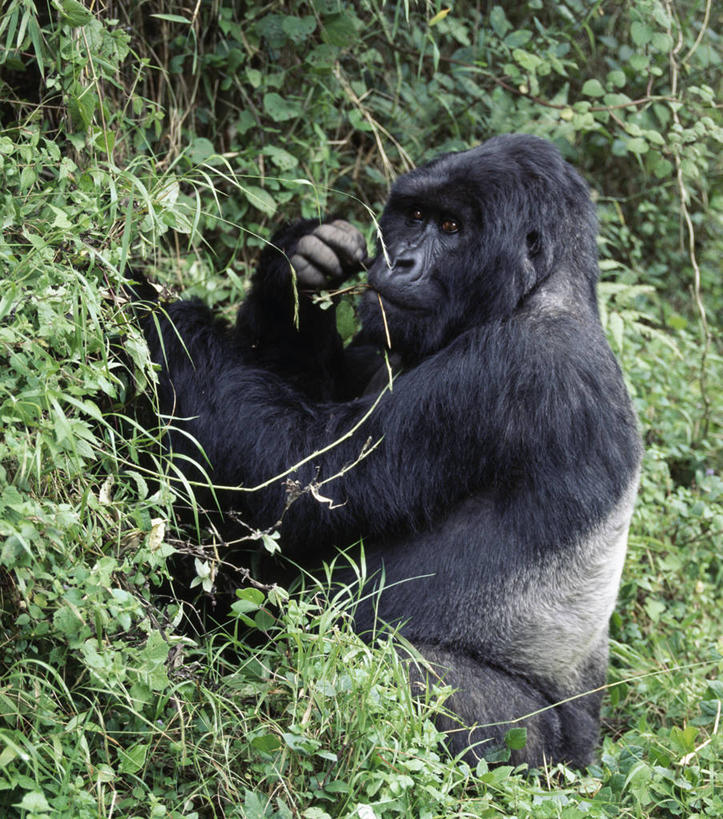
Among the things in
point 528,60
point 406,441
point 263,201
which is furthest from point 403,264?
point 528,60

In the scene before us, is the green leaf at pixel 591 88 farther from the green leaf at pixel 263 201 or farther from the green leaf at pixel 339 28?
the green leaf at pixel 263 201

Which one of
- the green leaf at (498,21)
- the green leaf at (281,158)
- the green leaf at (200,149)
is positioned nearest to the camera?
the green leaf at (200,149)

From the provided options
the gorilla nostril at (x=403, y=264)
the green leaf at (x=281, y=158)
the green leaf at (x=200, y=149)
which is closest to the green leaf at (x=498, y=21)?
the green leaf at (x=281, y=158)

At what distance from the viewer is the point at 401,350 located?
3.45 metres

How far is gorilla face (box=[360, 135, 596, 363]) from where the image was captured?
10.8 feet

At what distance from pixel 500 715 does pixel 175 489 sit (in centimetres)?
120

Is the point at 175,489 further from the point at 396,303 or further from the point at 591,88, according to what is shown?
the point at 591,88

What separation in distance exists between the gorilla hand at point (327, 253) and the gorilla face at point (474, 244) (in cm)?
11

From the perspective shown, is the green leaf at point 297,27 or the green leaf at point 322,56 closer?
the green leaf at point 297,27

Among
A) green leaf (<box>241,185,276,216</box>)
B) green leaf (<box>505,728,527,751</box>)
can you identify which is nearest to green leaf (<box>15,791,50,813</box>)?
green leaf (<box>505,728,527,751</box>)

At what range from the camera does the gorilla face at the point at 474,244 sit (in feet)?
10.8

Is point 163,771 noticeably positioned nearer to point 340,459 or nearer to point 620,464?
point 340,459

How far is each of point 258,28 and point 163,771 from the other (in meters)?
3.13

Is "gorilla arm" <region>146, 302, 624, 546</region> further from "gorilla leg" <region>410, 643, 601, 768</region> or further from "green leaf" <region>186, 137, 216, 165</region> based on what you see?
"green leaf" <region>186, 137, 216, 165</region>
